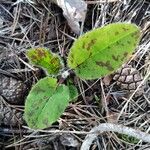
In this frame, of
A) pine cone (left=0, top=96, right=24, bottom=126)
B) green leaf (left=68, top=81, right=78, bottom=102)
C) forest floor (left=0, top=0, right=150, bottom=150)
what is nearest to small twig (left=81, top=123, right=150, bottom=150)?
forest floor (left=0, top=0, right=150, bottom=150)

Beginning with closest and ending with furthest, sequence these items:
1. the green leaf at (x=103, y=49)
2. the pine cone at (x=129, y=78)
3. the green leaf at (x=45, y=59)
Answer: the green leaf at (x=103, y=49), the green leaf at (x=45, y=59), the pine cone at (x=129, y=78)

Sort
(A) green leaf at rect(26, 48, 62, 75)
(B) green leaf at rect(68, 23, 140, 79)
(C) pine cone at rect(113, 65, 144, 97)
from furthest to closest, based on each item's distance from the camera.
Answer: (C) pine cone at rect(113, 65, 144, 97) → (A) green leaf at rect(26, 48, 62, 75) → (B) green leaf at rect(68, 23, 140, 79)

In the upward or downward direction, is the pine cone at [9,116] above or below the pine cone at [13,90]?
below

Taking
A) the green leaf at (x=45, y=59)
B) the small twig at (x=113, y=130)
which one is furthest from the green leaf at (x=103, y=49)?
the small twig at (x=113, y=130)

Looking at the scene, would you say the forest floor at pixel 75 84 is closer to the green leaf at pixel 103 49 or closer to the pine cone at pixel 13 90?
the pine cone at pixel 13 90

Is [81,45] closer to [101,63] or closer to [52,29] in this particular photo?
[101,63]

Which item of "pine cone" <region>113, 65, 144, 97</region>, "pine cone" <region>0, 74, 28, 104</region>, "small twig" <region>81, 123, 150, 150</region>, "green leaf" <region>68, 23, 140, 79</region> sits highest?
"green leaf" <region>68, 23, 140, 79</region>

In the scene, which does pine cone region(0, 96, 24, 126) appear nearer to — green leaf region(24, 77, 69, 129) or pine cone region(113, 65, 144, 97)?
green leaf region(24, 77, 69, 129)
